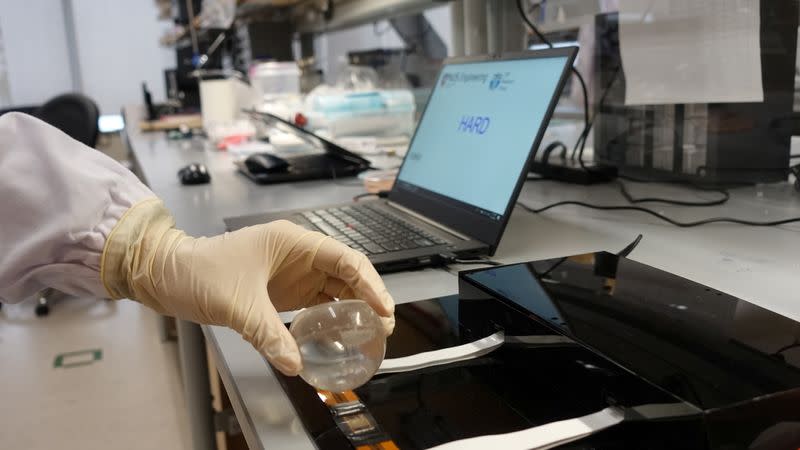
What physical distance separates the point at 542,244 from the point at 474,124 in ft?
0.64

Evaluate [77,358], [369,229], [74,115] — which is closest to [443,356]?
[369,229]

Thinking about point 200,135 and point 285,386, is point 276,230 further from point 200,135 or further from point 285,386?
point 200,135

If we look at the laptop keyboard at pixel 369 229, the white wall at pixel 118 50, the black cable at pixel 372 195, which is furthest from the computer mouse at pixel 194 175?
the white wall at pixel 118 50

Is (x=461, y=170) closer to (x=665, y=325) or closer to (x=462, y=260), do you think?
(x=462, y=260)

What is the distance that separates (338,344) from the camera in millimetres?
464

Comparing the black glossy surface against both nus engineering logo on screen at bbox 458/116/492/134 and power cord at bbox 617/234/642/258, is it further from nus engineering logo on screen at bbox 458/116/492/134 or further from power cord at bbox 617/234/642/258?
nus engineering logo on screen at bbox 458/116/492/134

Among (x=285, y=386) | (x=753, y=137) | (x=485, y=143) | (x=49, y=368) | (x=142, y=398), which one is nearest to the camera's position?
(x=285, y=386)

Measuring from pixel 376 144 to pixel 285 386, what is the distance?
137 centimetres

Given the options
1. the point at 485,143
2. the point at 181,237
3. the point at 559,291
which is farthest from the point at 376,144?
the point at 559,291

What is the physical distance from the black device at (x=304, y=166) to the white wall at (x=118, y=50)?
4.85 m

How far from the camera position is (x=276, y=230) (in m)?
0.58

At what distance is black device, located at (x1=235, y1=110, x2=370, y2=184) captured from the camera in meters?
1.41

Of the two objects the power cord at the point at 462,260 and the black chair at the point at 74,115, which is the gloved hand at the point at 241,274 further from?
the black chair at the point at 74,115

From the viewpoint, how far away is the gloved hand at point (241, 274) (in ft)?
1.67
